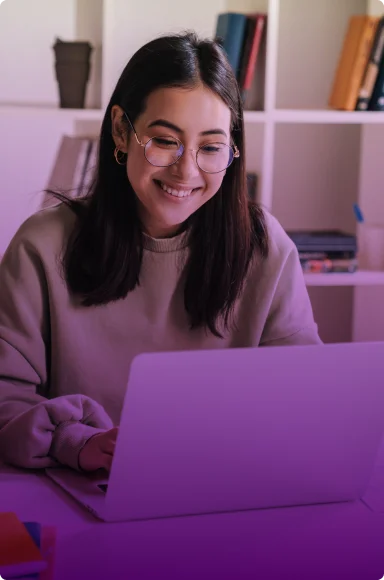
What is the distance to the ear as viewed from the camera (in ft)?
5.05

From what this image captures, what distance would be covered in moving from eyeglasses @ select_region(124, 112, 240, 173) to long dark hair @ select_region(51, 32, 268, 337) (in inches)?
2.8

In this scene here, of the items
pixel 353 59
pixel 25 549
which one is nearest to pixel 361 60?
pixel 353 59

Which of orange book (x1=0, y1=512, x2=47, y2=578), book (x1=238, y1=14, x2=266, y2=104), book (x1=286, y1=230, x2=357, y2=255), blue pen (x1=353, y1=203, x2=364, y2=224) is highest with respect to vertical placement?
book (x1=238, y1=14, x2=266, y2=104)

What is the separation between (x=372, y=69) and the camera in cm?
300

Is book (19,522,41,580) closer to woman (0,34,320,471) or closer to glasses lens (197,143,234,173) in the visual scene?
woman (0,34,320,471)

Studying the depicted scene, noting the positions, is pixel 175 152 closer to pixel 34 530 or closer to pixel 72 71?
pixel 34 530

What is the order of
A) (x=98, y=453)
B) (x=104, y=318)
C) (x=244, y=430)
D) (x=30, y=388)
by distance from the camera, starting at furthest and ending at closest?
(x=104, y=318) < (x=30, y=388) < (x=98, y=453) < (x=244, y=430)

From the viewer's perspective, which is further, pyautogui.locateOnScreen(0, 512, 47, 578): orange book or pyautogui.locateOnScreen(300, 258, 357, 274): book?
pyautogui.locateOnScreen(300, 258, 357, 274): book

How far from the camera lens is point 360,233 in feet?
10.5

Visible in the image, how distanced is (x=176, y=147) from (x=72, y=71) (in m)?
1.60

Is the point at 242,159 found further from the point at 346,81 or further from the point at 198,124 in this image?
the point at 346,81

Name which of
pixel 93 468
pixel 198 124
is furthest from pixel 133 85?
pixel 93 468

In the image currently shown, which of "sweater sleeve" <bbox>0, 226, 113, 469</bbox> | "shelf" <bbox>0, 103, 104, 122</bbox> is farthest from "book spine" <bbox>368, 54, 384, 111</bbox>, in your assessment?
"sweater sleeve" <bbox>0, 226, 113, 469</bbox>

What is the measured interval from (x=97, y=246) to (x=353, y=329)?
202 centimetres
